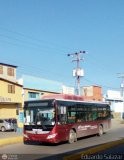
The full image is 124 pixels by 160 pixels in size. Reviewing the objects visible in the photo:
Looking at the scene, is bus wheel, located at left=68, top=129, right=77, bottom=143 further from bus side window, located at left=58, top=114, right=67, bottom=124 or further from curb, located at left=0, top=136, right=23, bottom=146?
curb, located at left=0, top=136, right=23, bottom=146

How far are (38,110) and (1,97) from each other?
26.1 metres

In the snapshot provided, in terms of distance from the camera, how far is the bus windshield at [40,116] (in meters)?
21.2

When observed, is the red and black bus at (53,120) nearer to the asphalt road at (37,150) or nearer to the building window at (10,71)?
the asphalt road at (37,150)

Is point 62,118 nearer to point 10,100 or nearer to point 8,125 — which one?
point 8,125

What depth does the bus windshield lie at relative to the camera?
2120 centimetres

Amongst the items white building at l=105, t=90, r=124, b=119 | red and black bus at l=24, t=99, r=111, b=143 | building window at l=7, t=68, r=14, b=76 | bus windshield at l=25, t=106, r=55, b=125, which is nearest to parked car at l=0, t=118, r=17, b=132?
building window at l=7, t=68, r=14, b=76

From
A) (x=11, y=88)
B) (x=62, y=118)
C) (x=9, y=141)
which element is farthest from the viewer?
(x=11, y=88)

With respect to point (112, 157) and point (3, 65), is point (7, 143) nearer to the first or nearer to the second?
point (112, 157)

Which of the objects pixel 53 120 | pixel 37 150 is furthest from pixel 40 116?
pixel 37 150

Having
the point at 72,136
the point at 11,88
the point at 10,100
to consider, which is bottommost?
the point at 72,136

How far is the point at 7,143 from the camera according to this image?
22125mm

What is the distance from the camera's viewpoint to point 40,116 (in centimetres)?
2153

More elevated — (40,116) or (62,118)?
(40,116)

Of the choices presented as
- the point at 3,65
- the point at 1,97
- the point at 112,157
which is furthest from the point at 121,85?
the point at 112,157
